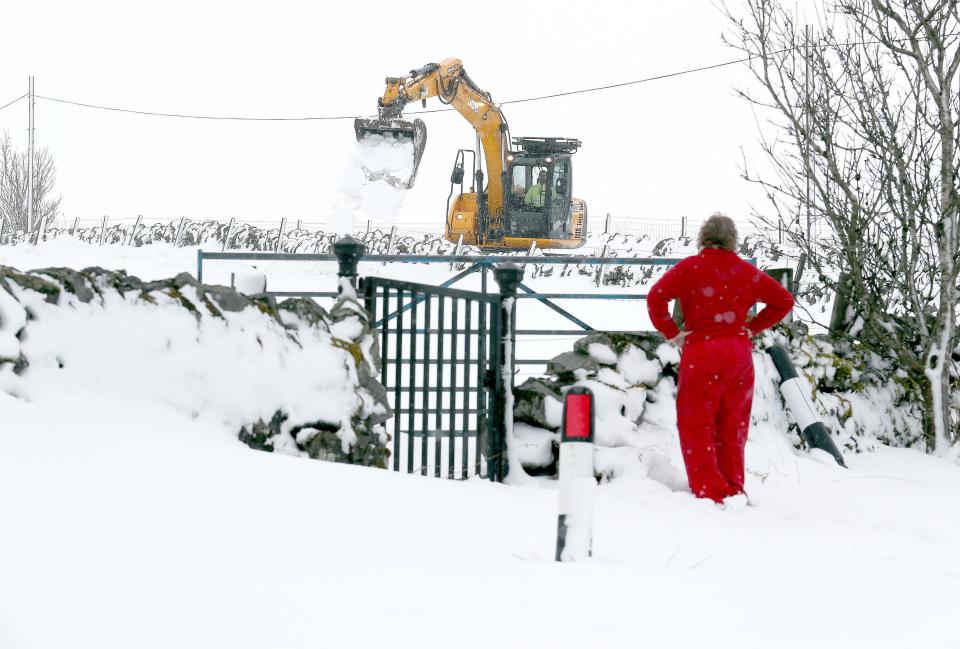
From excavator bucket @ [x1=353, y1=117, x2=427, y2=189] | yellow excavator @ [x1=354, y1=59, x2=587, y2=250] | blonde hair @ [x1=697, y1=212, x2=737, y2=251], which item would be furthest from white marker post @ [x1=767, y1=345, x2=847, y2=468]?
yellow excavator @ [x1=354, y1=59, x2=587, y2=250]

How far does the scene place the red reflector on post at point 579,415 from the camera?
3051 mm

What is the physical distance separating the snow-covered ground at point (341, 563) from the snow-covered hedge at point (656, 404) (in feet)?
4.88

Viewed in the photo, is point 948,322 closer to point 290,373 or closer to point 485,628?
point 290,373

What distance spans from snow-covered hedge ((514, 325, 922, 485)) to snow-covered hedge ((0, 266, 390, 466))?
1.40 metres

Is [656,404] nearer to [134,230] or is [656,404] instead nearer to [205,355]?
[205,355]

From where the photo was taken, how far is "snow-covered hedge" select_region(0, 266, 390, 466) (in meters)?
3.49

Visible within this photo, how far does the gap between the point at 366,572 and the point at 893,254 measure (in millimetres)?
6595

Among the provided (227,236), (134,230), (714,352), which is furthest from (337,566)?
(134,230)

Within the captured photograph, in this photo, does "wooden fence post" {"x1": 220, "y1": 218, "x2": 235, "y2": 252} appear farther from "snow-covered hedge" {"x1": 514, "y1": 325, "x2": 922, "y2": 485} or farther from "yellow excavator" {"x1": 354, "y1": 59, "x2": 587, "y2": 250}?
"snow-covered hedge" {"x1": 514, "y1": 325, "x2": 922, "y2": 485}

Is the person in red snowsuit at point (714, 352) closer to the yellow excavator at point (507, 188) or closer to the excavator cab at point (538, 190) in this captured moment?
the yellow excavator at point (507, 188)

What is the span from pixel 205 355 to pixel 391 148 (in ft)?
42.4

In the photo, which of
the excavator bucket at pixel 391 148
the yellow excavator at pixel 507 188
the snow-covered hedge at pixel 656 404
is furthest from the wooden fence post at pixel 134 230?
the snow-covered hedge at pixel 656 404

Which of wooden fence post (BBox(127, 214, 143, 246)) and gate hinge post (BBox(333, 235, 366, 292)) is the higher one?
wooden fence post (BBox(127, 214, 143, 246))

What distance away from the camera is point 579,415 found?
10.0 feet
